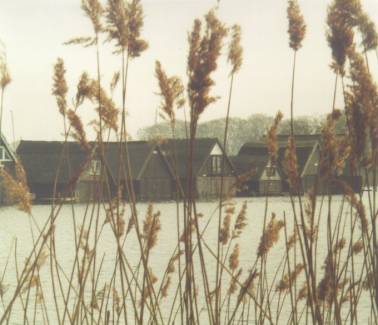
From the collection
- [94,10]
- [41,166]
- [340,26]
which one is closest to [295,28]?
[340,26]

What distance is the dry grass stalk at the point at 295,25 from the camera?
2.11 metres

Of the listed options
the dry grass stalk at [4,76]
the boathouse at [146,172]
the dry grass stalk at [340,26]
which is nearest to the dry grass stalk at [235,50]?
the dry grass stalk at [340,26]

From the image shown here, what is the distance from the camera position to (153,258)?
12148mm

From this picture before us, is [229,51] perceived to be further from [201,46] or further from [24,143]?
[24,143]

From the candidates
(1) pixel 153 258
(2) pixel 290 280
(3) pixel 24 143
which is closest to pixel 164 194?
(3) pixel 24 143

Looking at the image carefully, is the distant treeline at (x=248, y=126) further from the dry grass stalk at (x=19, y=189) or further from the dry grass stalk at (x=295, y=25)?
the dry grass stalk at (x=19, y=189)

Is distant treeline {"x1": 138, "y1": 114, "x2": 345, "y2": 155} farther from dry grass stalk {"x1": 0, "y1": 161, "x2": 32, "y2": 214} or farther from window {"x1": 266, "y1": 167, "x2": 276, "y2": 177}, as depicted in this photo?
dry grass stalk {"x1": 0, "y1": 161, "x2": 32, "y2": 214}

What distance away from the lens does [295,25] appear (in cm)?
213

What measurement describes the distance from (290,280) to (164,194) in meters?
35.3

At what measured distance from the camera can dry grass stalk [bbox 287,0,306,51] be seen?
211 centimetres

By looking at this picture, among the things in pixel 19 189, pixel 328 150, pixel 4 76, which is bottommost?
pixel 19 189

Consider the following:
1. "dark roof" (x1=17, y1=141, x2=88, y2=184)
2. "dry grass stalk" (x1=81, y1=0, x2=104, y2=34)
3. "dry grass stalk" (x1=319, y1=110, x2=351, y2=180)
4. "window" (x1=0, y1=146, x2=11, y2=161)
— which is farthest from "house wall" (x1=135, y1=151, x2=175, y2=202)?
"dry grass stalk" (x1=319, y1=110, x2=351, y2=180)

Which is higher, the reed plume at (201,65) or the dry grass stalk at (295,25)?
the dry grass stalk at (295,25)

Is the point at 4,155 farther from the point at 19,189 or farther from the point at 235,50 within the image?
the point at 235,50
